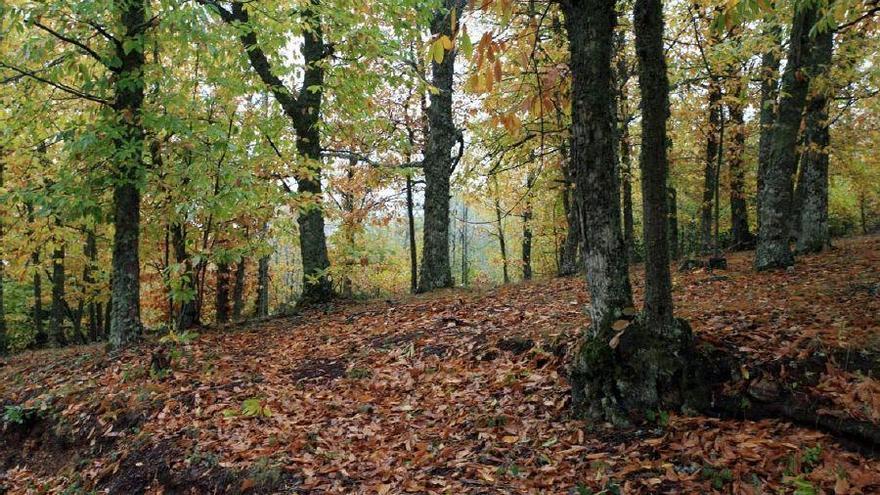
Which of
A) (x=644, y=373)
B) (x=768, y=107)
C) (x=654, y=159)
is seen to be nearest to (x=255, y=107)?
(x=654, y=159)

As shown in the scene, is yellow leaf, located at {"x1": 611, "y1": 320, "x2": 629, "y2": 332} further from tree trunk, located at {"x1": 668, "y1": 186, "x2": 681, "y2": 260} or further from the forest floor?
tree trunk, located at {"x1": 668, "y1": 186, "x2": 681, "y2": 260}

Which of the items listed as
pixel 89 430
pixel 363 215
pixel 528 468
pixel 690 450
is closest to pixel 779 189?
pixel 690 450

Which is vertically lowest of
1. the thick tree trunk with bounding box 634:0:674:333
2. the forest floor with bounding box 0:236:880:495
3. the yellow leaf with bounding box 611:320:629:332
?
the forest floor with bounding box 0:236:880:495

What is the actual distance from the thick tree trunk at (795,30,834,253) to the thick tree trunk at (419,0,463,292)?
7.39 m

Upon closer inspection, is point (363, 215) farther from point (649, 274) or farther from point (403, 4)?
point (649, 274)

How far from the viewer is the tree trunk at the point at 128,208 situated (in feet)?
25.3

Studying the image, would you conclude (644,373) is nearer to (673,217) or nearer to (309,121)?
(309,121)

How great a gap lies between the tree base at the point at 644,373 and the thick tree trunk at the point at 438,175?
7461 mm

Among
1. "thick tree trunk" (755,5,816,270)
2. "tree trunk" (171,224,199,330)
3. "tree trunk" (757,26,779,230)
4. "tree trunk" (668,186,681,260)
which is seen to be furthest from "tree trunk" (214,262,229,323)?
"tree trunk" (668,186,681,260)

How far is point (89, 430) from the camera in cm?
611

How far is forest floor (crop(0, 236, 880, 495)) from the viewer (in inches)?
145

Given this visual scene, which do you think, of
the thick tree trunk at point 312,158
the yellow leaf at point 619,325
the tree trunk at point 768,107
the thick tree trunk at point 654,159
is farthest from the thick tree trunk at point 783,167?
the thick tree trunk at point 312,158

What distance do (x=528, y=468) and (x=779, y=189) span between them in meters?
6.89

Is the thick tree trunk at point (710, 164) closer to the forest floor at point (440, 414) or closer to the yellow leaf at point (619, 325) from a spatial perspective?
the forest floor at point (440, 414)
